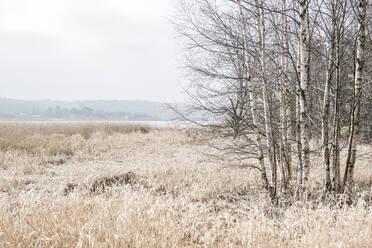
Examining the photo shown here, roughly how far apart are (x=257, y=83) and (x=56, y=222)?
3.94 meters

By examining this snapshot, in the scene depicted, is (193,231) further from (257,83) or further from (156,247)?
(257,83)

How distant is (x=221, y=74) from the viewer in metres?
4.66

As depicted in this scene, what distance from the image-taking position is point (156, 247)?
277cm

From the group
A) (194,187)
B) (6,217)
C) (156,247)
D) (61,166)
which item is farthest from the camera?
(61,166)

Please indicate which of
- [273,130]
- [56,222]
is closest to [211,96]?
[273,130]

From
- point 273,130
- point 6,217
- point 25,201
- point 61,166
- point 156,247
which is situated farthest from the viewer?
point 61,166

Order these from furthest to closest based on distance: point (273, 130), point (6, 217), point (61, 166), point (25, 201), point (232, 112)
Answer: point (61, 166) < point (273, 130) < point (232, 112) < point (25, 201) < point (6, 217)

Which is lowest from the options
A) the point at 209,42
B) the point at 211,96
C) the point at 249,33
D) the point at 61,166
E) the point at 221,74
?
the point at 61,166

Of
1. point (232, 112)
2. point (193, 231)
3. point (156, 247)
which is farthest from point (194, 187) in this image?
point (156, 247)

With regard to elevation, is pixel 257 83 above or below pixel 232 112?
above

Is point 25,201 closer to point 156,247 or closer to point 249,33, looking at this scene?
point 156,247

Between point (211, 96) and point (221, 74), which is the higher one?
point (221, 74)

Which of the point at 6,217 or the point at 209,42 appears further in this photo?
the point at 209,42

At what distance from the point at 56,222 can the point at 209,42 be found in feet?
12.4
